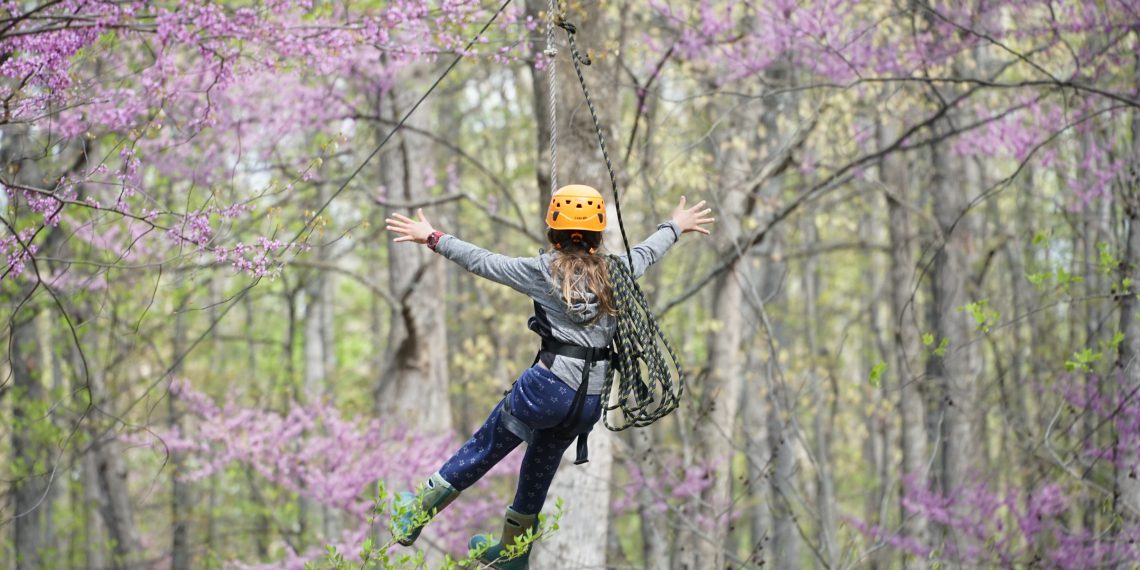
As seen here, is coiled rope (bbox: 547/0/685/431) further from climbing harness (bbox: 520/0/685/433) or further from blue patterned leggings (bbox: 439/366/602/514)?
blue patterned leggings (bbox: 439/366/602/514)

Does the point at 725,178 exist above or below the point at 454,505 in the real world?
above

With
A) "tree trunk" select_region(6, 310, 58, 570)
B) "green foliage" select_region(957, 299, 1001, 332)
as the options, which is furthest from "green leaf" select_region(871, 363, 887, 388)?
"tree trunk" select_region(6, 310, 58, 570)

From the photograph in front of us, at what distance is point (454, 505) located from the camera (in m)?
11.4

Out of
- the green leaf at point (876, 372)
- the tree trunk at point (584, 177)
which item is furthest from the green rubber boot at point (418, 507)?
the green leaf at point (876, 372)

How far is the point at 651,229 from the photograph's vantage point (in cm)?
1267

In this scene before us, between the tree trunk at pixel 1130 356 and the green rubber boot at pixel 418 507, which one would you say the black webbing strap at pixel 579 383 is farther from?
the tree trunk at pixel 1130 356

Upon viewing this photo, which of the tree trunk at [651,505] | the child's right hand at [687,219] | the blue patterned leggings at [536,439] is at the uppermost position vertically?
the child's right hand at [687,219]

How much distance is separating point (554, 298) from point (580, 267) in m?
0.16

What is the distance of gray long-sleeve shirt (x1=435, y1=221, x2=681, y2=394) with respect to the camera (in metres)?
4.37

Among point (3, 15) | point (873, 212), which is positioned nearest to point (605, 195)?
point (3, 15)

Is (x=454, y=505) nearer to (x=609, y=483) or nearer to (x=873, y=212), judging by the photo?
(x=609, y=483)

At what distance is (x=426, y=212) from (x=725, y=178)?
3253 millimetres

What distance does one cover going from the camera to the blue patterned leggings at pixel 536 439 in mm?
4414

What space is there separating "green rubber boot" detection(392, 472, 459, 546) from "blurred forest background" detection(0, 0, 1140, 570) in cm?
132
